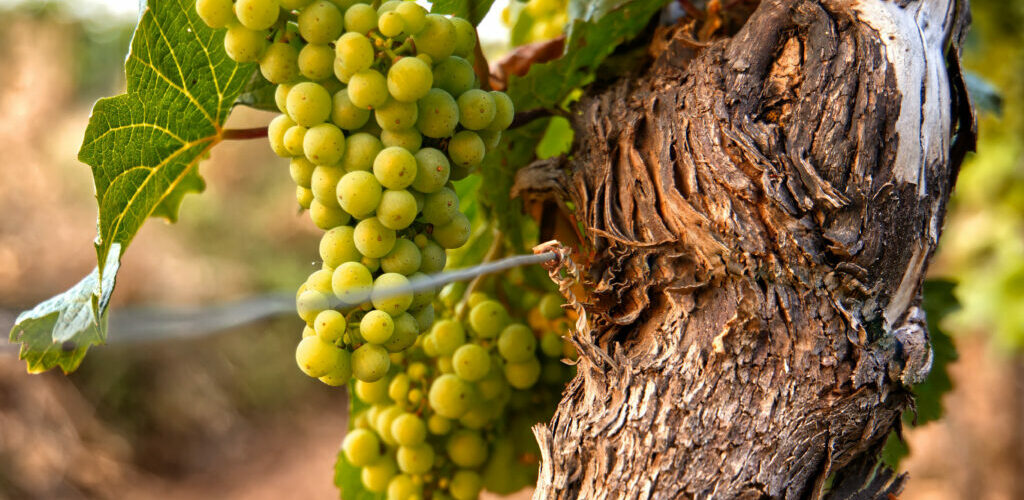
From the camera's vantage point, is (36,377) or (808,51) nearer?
(808,51)

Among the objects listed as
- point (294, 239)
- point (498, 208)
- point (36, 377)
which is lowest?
point (294, 239)

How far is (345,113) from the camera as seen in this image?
460mm

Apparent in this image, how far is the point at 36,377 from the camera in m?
3.36

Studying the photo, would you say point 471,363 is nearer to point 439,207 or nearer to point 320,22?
point 439,207

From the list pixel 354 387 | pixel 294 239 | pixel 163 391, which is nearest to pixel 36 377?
pixel 163 391

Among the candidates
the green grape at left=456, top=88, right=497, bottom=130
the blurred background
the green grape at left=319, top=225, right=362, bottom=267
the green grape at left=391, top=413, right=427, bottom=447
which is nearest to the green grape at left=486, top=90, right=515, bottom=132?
the green grape at left=456, top=88, right=497, bottom=130

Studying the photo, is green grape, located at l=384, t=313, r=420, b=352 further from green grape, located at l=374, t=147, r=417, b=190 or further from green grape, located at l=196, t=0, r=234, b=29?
green grape, located at l=196, t=0, r=234, b=29

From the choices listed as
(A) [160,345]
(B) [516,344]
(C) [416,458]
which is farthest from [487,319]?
(A) [160,345]

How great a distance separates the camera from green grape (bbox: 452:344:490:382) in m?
0.59

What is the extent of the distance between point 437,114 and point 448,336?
8.7 inches

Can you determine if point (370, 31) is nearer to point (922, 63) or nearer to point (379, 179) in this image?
point (379, 179)

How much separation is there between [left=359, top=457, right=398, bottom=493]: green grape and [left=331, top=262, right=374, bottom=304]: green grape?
26 centimetres

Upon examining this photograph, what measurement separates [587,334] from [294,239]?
15.1 feet

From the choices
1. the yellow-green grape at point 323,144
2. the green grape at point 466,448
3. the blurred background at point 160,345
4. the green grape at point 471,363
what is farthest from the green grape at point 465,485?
the blurred background at point 160,345
